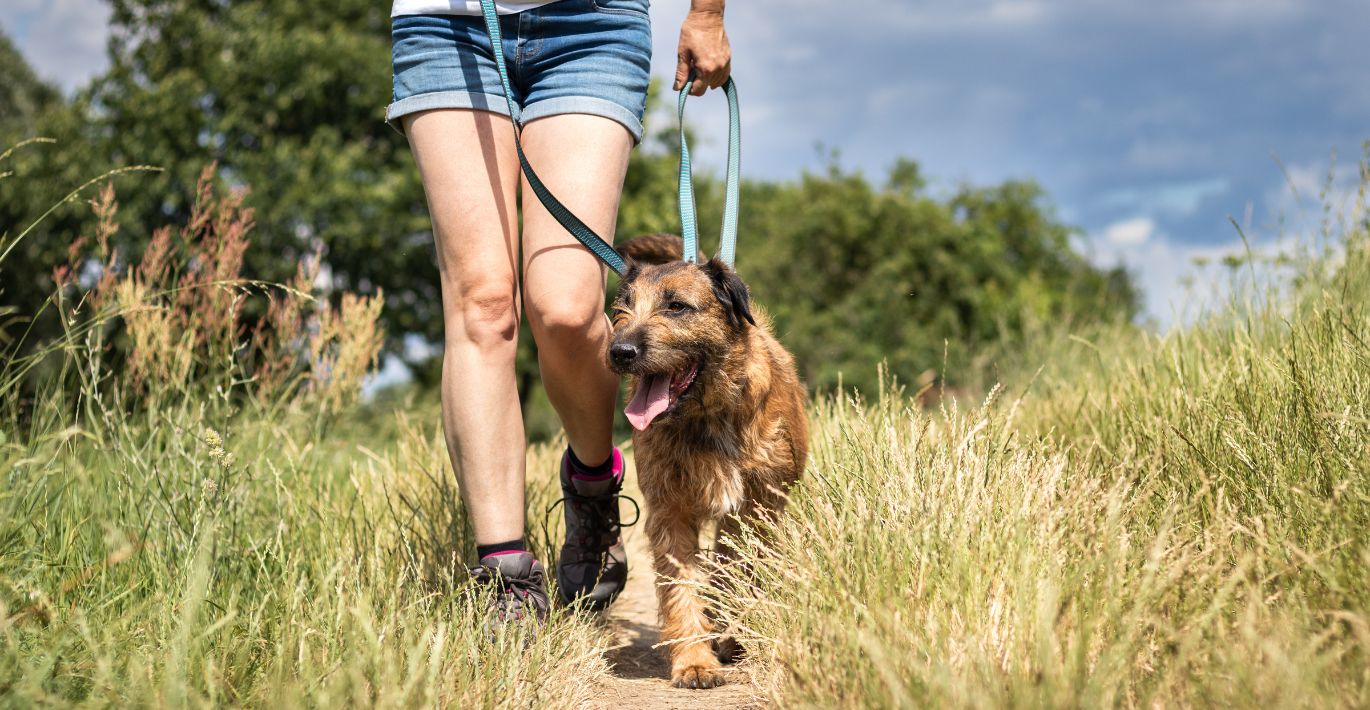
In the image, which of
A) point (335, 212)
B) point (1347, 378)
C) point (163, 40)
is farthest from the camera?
point (163, 40)

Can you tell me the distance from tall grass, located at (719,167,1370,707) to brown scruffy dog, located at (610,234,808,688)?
0.59 ft

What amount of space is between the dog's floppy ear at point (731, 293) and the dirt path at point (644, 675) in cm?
93

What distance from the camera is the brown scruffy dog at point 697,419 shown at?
131 inches

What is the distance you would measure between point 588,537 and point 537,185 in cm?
133

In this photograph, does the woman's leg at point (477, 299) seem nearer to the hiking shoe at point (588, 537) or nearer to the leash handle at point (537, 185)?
the leash handle at point (537, 185)

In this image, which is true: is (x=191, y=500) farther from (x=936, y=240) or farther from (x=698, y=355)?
(x=936, y=240)

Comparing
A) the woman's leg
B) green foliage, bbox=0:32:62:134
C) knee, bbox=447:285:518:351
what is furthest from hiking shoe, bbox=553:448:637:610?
green foliage, bbox=0:32:62:134

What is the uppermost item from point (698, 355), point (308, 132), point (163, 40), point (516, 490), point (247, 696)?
point (163, 40)

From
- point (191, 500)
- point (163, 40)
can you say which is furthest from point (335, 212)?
point (191, 500)

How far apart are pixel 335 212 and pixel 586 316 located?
1704 cm

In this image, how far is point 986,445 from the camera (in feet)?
11.2

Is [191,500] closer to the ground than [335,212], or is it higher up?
closer to the ground

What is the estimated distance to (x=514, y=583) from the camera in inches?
119

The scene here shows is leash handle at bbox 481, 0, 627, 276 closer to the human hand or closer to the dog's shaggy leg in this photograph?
the human hand
